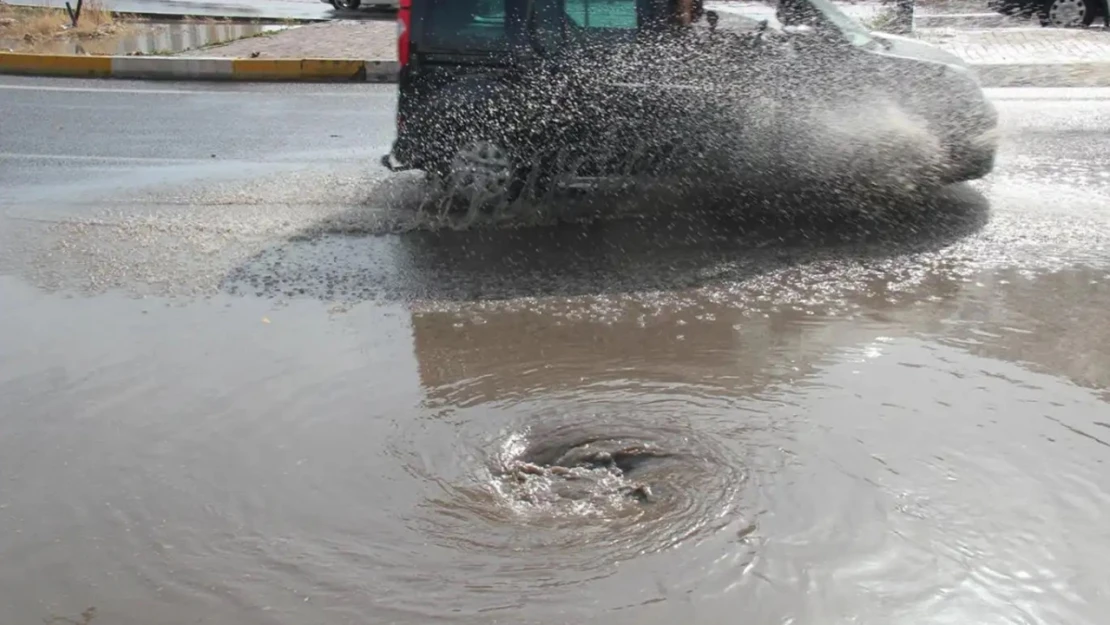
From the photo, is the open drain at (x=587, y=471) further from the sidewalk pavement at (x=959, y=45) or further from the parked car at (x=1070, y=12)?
the parked car at (x=1070, y=12)

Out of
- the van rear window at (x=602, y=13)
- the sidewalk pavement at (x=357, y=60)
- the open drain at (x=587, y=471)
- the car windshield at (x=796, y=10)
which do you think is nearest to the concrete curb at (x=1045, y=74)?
the sidewalk pavement at (x=357, y=60)

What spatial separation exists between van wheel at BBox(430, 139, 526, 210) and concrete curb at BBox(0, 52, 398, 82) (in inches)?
242

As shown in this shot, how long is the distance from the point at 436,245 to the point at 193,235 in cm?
132

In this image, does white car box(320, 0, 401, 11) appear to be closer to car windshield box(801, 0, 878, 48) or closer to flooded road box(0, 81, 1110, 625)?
flooded road box(0, 81, 1110, 625)

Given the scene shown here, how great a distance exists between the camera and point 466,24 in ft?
21.9

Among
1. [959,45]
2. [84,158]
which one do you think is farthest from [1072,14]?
[84,158]

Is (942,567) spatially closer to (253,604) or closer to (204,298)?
(253,604)

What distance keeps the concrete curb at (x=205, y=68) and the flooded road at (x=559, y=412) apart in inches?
234

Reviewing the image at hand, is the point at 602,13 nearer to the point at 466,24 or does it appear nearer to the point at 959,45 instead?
the point at 466,24

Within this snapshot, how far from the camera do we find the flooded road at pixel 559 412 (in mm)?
3080

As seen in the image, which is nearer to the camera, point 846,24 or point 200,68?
point 846,24

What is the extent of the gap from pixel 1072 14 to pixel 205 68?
10676 millimetres

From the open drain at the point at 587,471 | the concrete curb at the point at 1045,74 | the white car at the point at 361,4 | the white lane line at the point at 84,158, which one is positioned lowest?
the open drain at the point at 587,471

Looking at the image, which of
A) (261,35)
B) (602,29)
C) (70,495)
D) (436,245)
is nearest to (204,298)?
(436,245)
